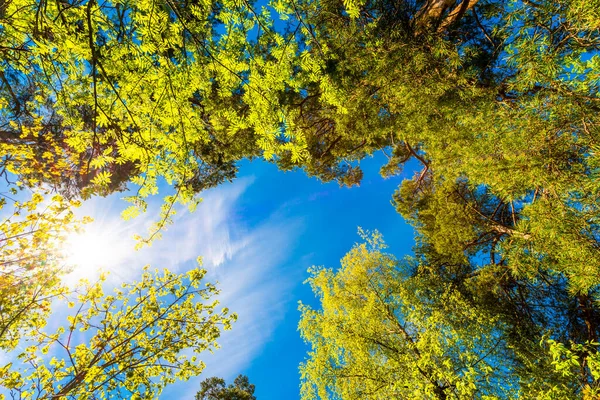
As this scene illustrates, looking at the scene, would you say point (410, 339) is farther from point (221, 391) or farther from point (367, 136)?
point (221, 391)

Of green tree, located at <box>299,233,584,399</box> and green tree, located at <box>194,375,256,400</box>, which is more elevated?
green tree, located at <box>194,375,256,400</box>

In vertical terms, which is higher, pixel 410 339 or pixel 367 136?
pixel 367 136

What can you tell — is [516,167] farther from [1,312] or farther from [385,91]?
[1,312]

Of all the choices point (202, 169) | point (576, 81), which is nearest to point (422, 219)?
point (576, 81)

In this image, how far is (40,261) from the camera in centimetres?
455

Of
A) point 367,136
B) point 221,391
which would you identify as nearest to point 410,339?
point 367,136

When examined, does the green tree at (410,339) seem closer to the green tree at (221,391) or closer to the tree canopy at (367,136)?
A: the tree canopy at (367,136)

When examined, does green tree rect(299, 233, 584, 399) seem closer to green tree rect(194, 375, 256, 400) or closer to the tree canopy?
the tree canopy

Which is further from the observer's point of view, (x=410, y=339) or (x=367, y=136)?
(x=410, y=339)

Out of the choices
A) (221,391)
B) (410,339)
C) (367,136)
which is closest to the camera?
(367,136)

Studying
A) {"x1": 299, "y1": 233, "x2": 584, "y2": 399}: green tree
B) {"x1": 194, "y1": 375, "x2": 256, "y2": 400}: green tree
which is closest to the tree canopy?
{"x1": 299, "y1": 233, "x2": 584, "y2": 399}: green tree

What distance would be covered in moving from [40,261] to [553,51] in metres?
8.39

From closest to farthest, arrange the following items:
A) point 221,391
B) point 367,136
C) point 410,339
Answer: point 367,136
point 410,339
point 221,391

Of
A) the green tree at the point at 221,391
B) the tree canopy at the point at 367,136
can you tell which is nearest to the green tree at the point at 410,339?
the tree canopy at the point at 367,136
